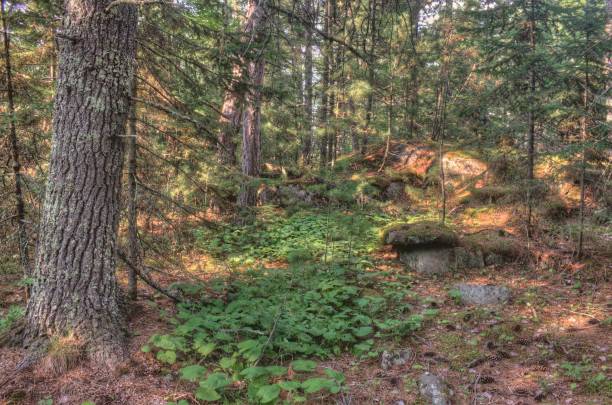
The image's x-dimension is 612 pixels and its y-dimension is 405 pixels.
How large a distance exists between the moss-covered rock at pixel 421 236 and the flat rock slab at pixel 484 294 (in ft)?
5.49

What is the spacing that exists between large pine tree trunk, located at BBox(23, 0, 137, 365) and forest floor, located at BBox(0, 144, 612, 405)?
1.19 ft

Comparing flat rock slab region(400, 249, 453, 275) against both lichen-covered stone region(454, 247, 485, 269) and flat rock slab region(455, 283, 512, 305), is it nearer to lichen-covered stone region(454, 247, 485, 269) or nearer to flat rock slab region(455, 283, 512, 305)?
lichen-covered stone region(454, 247, 485, 269)

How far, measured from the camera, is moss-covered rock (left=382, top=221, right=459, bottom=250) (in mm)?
7851

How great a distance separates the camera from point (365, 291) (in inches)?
249

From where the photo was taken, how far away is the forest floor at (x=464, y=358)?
3135 millimetres

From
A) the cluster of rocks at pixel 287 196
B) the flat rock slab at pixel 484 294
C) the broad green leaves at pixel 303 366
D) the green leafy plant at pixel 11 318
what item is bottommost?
the flat rock slab at pixel 484 294

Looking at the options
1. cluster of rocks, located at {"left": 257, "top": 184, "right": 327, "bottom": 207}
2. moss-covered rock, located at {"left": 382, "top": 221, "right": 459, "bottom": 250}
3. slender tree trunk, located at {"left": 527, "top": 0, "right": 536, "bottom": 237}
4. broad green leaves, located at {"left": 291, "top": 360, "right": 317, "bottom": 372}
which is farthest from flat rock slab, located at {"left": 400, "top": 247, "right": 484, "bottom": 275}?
broad green leaves, located at {"left": 291, "top": 360, "right": 317, "bottom": 372}

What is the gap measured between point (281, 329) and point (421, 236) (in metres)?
4.58

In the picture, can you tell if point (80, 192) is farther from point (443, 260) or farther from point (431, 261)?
point (443, 260)

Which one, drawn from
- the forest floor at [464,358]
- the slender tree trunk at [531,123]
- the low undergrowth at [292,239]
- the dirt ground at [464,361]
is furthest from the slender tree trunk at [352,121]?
the dirt ground at [464,361]

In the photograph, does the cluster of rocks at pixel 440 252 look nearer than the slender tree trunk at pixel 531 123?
Yes

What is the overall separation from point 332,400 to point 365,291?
3015 millimetres

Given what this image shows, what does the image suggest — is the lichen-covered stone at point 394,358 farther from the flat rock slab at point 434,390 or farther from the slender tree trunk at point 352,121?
the slender tree trunk at point 352,121

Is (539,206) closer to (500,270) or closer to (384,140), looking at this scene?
(500,270)
